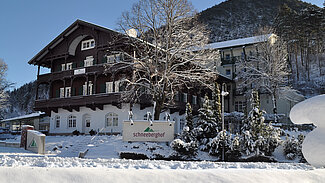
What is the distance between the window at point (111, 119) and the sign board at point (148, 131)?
752 cm

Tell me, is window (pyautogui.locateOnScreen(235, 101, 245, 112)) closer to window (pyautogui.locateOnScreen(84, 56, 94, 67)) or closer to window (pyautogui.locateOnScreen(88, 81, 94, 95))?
window (pyautogui.locateOnScreen(88, 81, 94, 95))

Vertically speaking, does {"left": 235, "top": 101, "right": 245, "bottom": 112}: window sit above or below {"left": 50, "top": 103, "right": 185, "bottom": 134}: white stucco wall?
above

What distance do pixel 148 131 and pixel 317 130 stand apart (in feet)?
46.2

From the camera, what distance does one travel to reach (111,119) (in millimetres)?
29750

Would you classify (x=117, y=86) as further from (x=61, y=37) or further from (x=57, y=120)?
(x=61, y=37)

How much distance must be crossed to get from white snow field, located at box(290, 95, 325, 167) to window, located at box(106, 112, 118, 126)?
71.9ft

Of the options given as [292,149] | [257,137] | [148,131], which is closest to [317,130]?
[257,137]

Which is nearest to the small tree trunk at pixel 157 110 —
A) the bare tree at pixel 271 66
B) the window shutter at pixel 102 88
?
the window shutter at pixel 102 88

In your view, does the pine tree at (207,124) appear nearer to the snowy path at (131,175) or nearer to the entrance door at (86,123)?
the entrance door at (86,123)

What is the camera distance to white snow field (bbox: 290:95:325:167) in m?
8.56

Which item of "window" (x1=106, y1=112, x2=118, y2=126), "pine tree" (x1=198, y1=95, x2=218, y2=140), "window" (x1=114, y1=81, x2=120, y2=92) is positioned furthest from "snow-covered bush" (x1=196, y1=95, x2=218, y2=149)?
"window" (x1=114, y1=81, x2=120, y2=92)

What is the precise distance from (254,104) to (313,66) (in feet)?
144

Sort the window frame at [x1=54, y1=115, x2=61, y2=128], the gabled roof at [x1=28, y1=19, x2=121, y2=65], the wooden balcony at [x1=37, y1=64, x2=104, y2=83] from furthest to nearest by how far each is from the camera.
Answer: the window frame at [x1=54, y1=115, x2=61, y2=128], the gabled roof at [x1=28, y1=19, x2=121, y2=65], the wooden balcony at [x1=37, y1=64, x2=104, y2=83]

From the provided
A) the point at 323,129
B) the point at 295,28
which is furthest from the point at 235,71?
the point at 323,129
